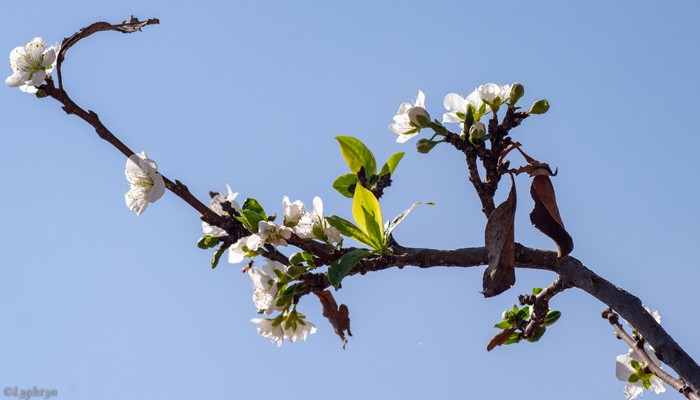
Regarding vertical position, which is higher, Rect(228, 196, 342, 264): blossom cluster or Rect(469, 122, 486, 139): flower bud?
Rect(469, 122, 486, 139): flower bud

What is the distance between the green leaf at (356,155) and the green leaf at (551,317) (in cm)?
55

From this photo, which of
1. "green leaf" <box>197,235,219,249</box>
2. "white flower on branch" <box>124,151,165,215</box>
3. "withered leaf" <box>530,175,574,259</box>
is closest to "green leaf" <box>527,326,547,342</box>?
"withered leaf" <box>530,175,574,259</box>

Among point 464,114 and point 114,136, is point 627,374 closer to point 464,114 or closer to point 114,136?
point 464,114

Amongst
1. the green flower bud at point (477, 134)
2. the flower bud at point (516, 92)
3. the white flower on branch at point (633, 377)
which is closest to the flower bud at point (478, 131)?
the green flower bud at point (477, 134)

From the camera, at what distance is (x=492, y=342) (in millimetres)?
1901

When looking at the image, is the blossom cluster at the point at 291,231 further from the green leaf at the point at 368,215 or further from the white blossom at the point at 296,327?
the white blossom at the point at 296,327

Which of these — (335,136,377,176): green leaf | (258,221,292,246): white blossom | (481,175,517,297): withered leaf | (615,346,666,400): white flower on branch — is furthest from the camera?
(615,346,666,400): white flower on branch

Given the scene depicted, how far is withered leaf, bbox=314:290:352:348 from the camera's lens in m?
1.62

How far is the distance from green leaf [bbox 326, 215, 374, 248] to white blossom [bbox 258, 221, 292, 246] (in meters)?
0.11

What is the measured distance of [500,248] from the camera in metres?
1.45

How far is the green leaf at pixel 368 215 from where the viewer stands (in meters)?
1.60

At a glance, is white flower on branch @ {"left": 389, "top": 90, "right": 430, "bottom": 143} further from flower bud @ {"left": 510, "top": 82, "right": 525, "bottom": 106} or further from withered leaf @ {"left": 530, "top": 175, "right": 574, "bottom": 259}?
withered leaf @ {"left": 530, "top": 175, "right": 574, "bottom": 259}

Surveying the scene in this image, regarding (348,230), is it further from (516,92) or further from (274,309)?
(516,92)

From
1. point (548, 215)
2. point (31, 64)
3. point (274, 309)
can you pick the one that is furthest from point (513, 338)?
point (31, 64)
